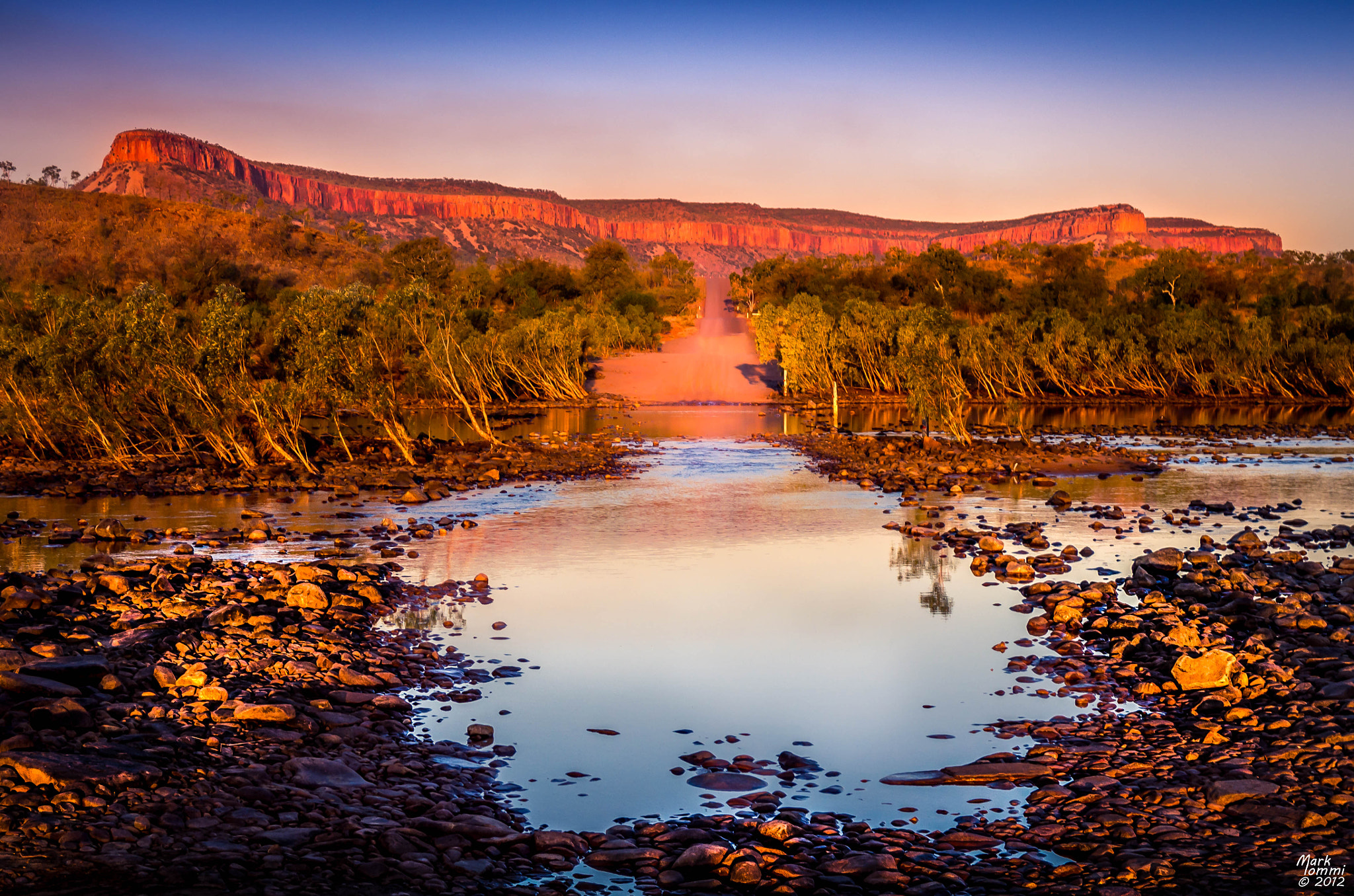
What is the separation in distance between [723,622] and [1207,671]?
5.71 metres

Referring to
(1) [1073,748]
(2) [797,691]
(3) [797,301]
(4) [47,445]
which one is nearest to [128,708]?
(2) [797,691]

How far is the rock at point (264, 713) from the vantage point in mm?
8461

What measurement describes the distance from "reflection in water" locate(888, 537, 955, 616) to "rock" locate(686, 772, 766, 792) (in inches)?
242

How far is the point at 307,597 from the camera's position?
1240 centimetres

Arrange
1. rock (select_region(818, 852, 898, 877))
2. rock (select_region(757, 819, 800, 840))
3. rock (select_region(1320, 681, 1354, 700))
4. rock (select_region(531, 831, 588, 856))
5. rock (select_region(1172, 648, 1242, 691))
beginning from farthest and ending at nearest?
1. rock (select_region(1172, 648, 1242, 691))
2. rock (select_region(1320, 681, 1354, 700))
3. rock (select_region(757, 819, 800, 840))
4. rock (select_region(531, 831, 588, 856))
5. rock (select_region(818, 852, 898, 877))

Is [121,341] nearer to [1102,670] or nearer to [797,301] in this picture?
[1102,670]

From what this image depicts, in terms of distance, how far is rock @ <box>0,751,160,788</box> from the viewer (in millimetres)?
6629

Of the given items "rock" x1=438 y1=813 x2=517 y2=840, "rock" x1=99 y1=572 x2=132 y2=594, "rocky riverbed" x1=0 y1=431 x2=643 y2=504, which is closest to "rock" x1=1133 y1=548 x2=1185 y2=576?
"rock" x1=438 y1=813 x2=517 y2=840

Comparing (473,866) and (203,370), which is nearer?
(473,866)

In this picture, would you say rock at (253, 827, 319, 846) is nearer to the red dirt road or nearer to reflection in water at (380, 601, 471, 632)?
reflection in water at (380, 601, 471, 632)

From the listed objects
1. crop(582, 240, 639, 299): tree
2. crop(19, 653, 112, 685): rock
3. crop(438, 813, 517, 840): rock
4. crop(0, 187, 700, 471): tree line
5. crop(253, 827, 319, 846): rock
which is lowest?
crop(438, 813, 517, 840): rock

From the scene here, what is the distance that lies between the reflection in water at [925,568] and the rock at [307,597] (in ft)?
25.9

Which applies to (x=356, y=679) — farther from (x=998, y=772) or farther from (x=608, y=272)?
(x=608, y=272)

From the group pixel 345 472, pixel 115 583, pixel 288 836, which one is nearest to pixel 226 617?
pixel 115 583
